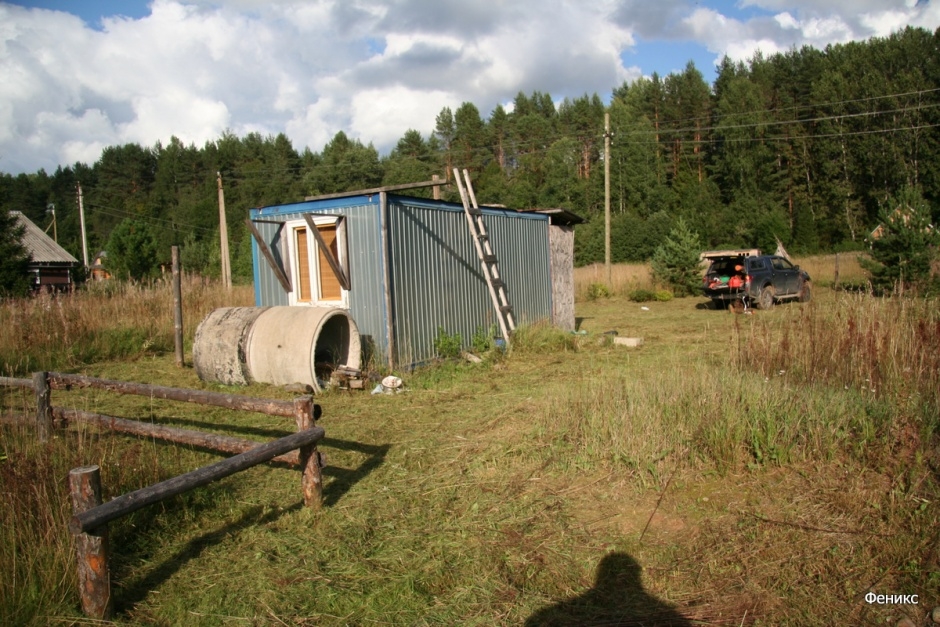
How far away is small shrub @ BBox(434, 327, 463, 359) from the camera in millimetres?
10875

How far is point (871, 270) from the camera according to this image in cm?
1936

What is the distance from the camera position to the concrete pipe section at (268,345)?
866 centimetres

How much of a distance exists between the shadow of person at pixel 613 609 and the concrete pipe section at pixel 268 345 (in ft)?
19.4

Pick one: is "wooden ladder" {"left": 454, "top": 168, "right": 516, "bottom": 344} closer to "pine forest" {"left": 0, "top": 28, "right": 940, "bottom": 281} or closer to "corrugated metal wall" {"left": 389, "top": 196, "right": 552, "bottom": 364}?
"corrugated metal wall" {"left": 389, "top": 196, "right": 552, "bottom": 364}

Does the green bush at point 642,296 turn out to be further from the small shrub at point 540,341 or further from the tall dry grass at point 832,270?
the small shrub at point 540,341

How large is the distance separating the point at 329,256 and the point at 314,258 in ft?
2.96

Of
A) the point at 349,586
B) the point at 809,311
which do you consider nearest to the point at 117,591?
the point at 349,586

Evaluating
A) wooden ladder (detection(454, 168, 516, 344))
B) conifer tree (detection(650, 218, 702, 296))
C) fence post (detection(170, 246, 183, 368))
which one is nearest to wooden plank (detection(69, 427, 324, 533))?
wooden ladder (detection(454, 168, 516, 344))

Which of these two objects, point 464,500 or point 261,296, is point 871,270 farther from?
point 464,500

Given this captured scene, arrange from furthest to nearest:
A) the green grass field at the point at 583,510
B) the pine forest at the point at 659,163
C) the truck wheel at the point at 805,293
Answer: the pine forest at the point at 659,163, the truck wheel at the point at 805,293, the green grass field at the point at 583,510

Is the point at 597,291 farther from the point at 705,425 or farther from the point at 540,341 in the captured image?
the point at 705,425

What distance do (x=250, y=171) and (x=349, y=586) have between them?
58538mm

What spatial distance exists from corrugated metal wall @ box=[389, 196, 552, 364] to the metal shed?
0.06 feet

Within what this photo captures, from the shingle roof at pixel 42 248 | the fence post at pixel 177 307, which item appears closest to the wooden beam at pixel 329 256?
the fence post at pixel 177 307
